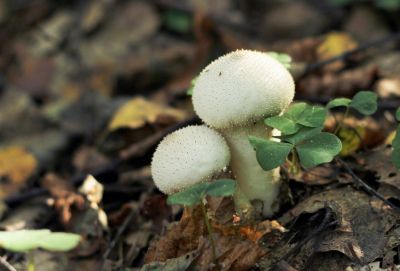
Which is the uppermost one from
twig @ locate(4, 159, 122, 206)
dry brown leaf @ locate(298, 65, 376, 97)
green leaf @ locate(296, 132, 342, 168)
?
green leaf @ locate(296, 132, 342, 168)

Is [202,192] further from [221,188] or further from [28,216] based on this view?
[28,216]

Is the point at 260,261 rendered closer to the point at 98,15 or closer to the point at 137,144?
the point at 137,144

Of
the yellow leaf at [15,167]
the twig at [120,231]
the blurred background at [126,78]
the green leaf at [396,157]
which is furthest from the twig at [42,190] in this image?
the green leaf at [396,157]

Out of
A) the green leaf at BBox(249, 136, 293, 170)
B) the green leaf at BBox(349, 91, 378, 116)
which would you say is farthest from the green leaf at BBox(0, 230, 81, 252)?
the green leaf at BBox(349, 91, 378, 116)

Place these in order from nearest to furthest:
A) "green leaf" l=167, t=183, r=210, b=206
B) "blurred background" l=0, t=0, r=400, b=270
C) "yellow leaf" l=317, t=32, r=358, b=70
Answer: "green leaf" l=167, t=183, r=210, b=206 → "blurred background" l=0, t=0, r=400, b=270 → "yellow leaf" l=317, t=32, r=358, b=70

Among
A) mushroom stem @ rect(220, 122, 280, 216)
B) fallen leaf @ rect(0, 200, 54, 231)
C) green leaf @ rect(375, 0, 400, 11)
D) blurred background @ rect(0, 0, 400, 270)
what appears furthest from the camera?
green leaf @ rect(375, 0, 400, 11)

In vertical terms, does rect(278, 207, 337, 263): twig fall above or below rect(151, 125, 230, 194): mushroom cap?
below

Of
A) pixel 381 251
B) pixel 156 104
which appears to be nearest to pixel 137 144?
pixel 156 104

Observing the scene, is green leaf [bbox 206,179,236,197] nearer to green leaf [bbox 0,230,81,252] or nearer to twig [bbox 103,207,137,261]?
green leaf [bbox 0,230,81,252]
